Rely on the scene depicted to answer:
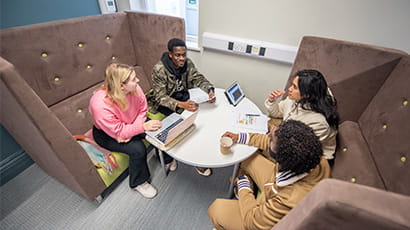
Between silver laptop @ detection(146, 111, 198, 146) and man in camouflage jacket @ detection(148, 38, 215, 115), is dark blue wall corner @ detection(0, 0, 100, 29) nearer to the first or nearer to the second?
man in camouflage jacket @ detection(148, 38, 215, 115)

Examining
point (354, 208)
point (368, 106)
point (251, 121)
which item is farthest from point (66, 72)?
point (368, 106)

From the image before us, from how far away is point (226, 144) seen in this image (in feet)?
3.68

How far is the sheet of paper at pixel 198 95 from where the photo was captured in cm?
156

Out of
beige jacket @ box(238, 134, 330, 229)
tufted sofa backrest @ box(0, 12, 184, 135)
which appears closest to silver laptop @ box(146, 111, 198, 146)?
beige jacket @ box(238, 134, 330, 229)

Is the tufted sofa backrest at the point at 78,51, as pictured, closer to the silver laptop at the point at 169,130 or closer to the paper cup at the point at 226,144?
the silver laptop at the point at 169,130

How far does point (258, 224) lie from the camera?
2.90 ft

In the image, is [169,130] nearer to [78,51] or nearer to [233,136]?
[233,136]

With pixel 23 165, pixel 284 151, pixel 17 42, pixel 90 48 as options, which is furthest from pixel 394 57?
pixel 23 165

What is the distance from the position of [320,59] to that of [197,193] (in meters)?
1.48

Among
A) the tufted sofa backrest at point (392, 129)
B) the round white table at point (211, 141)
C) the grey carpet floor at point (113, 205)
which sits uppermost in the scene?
the tufted sofa backrest at point (392, 129)

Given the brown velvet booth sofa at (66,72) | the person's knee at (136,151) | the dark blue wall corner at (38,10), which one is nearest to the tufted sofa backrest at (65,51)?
the brown velvet booth sofa at (66,72)

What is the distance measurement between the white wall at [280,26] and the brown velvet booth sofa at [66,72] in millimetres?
474

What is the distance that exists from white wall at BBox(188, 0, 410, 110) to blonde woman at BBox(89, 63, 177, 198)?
103cm

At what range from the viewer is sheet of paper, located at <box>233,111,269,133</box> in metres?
1.35
